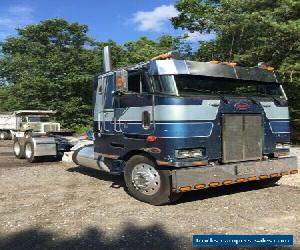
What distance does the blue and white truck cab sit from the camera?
7.54m

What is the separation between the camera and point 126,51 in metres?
39.7

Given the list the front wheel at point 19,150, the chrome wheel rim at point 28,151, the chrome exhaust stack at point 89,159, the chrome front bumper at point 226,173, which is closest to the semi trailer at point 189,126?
the chrome front bumper at point 226,173

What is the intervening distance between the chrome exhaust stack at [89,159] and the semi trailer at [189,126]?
0.43m

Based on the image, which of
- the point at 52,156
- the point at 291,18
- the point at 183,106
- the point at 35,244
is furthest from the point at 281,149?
the point at 291,18

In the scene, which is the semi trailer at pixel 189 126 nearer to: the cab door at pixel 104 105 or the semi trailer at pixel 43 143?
the cab door at pixel 104 105

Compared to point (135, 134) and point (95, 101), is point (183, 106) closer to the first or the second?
point (135, 134)

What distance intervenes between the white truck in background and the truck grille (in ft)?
32.8

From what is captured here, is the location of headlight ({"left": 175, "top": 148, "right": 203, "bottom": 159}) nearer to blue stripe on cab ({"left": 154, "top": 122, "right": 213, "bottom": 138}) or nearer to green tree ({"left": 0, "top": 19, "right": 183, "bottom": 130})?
blue stripe on cab ({"left": 154, "top": 122, "right": 213, "bottom": 138})

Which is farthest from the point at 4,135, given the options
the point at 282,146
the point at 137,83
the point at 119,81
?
the point at 282,146

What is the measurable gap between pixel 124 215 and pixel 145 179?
1.02 metres

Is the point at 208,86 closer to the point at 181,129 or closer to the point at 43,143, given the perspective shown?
the point at 181,129

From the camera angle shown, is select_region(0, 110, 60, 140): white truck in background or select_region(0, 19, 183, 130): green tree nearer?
select_region(0, 110, 60, 140): white truck in background

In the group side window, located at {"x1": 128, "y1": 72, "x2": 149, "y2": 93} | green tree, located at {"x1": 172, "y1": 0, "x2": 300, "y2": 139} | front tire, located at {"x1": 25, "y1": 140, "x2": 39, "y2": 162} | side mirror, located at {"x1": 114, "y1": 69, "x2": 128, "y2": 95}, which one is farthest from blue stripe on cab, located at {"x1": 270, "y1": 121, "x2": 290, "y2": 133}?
front tire, located at {"x1": 25, "y1": 140, "x2": 39, "y2": 162}

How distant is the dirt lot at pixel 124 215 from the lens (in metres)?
5.95
